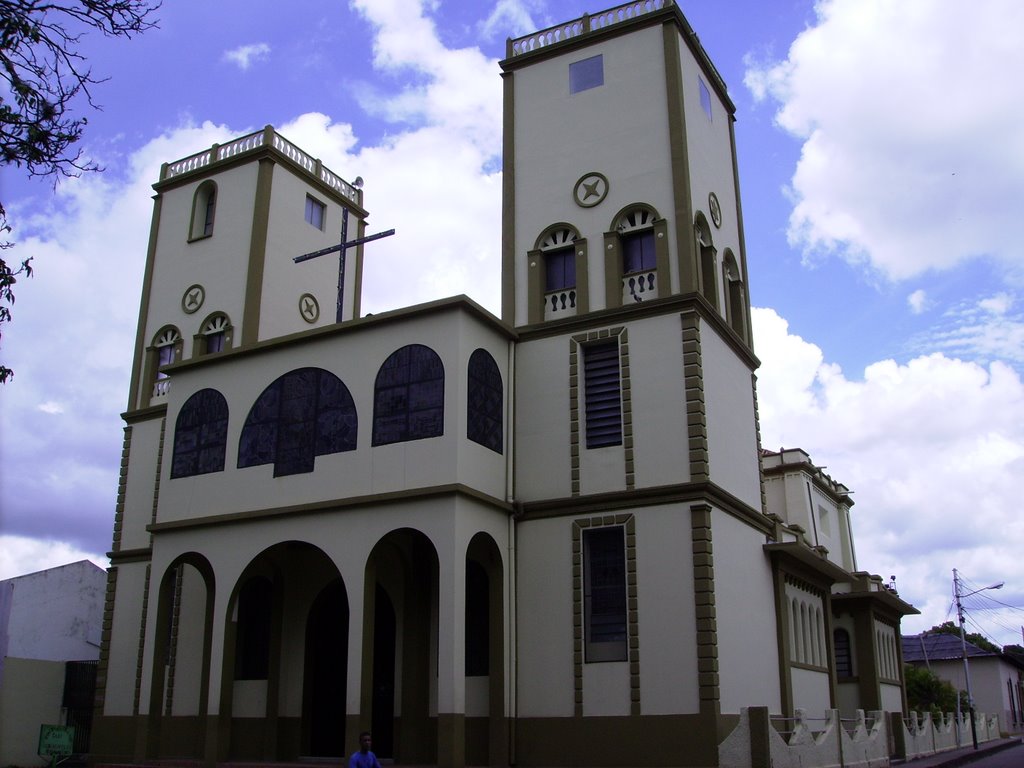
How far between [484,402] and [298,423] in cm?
401

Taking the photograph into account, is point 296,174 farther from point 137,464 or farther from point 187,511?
point 187,511

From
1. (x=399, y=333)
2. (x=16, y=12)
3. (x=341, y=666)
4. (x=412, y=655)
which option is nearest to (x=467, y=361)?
(x=399, y=333)

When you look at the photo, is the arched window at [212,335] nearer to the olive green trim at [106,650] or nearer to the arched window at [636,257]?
the olive green trim at [106,650]

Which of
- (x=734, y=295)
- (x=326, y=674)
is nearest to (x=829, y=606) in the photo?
(x=734, y=295)

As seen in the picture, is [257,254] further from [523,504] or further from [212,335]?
[523,504]

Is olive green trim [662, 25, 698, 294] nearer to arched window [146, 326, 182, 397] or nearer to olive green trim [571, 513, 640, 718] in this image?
olive green trim [571, 513, 640, 718]

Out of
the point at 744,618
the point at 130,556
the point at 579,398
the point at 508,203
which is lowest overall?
the point at 744,618

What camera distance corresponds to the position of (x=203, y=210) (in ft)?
94.2

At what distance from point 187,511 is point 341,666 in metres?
4.74

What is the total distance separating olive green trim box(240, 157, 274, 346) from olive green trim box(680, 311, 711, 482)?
11.3 m

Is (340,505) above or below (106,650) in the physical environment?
above

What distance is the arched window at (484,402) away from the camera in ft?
64.8

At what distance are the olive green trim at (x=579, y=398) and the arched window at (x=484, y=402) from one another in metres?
1.46

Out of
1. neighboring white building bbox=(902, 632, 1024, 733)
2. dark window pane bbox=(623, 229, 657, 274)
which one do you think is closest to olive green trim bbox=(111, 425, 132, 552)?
dark window pane bbox=(623, 229, 657, 274)
